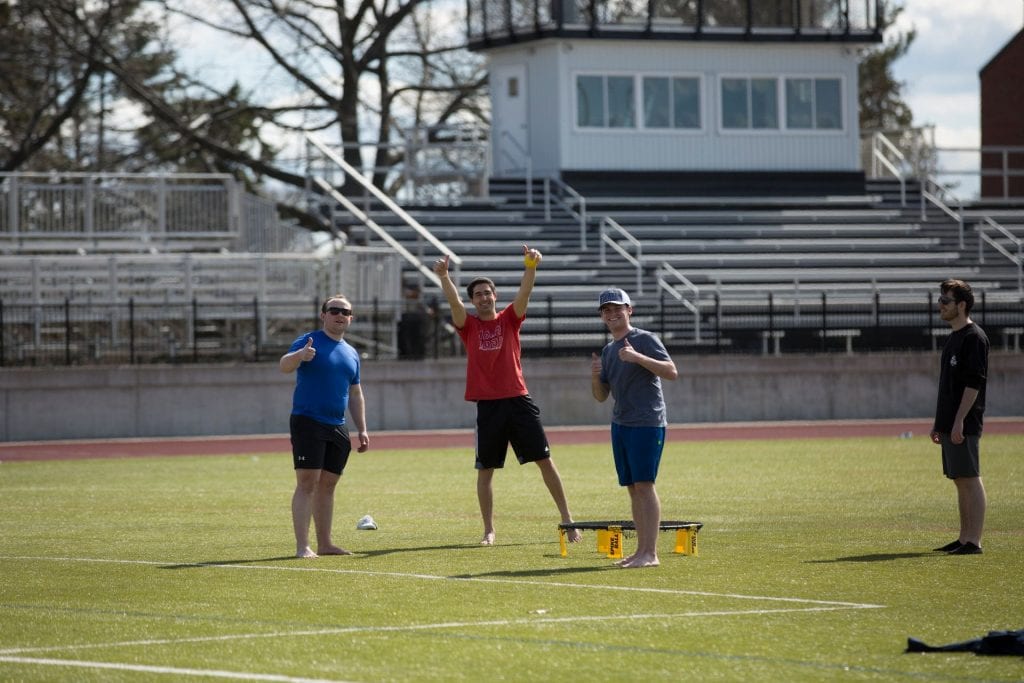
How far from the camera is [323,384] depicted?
42.1 ft

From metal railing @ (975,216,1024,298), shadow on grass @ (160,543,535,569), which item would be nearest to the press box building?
metal railing @ (975,216,1024,298)

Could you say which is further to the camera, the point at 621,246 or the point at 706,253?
the point at 706,253

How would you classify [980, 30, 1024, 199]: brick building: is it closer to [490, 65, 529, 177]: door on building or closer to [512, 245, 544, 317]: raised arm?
[490, 65, 529, 177]: door on building

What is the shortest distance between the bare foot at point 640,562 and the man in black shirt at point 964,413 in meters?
2.17

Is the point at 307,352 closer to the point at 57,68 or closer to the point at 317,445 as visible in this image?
the point at 317,445

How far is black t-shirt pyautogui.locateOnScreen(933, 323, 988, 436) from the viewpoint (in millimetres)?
12422

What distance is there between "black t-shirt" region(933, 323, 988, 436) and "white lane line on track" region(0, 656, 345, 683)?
6.20 metres

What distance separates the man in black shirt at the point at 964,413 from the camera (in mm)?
12352

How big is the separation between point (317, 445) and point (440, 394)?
741 inches

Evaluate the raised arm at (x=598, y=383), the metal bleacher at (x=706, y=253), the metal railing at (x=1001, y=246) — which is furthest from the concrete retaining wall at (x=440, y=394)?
the raised arm at (x=598, y=383)

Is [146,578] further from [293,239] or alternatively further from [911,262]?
[911,262]

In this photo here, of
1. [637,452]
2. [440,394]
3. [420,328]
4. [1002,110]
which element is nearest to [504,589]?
[637,452]

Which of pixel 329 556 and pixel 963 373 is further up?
pixel 963 373

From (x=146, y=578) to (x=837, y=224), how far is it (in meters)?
32.7
